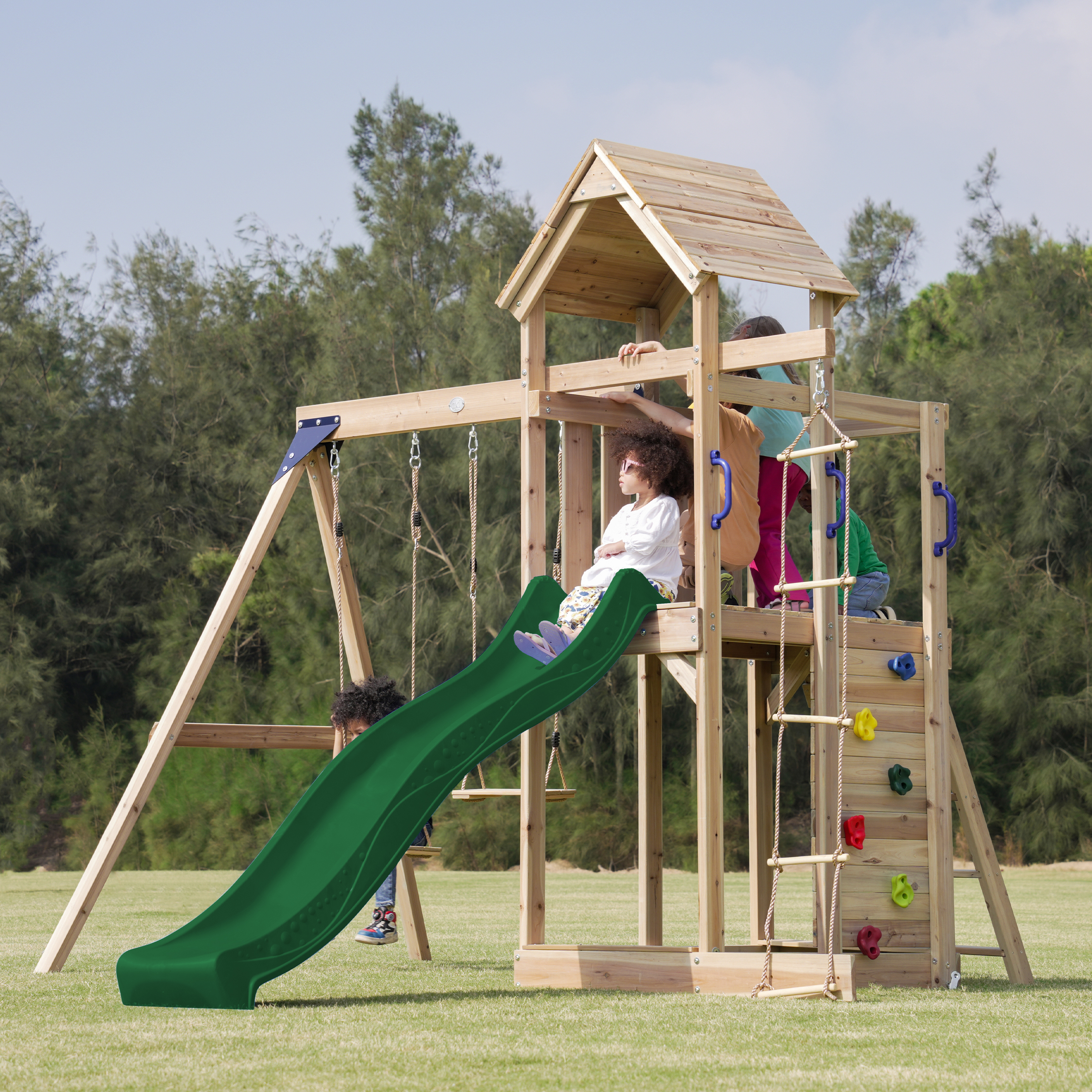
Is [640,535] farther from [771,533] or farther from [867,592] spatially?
[867,592]

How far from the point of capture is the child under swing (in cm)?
639

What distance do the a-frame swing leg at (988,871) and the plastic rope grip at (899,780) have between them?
1.07 ft

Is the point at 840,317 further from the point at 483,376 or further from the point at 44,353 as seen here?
the point at 44,353

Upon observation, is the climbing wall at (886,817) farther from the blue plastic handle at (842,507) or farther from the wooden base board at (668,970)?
the blue plastic handle at (842,507)

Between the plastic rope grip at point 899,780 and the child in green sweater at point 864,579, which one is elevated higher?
the child in green sweater at point 864,579

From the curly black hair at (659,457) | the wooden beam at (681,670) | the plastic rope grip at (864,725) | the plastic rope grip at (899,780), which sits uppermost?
the curly black hair at (659,457)

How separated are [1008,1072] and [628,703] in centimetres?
1729

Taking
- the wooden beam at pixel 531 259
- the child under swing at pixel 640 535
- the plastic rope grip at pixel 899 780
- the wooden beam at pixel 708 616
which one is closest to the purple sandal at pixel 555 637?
the child under swing at pixel 640 535

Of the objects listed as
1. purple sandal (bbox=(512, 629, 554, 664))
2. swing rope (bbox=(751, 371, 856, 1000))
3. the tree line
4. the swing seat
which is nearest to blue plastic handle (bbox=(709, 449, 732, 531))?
swing rope (bbox=(751, 371, 856, 1000))

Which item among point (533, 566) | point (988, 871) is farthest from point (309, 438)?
point (988, 871)

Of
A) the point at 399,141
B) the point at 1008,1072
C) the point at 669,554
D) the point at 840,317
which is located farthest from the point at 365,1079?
the point at 399,141

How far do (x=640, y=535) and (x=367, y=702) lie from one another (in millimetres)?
1952

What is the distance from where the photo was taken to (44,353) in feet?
87.8

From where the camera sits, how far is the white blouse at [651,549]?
647 centimetres
